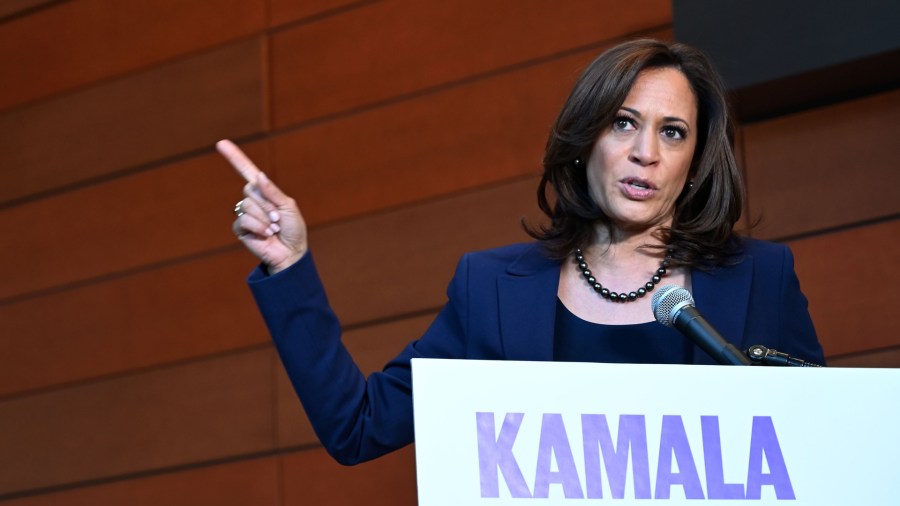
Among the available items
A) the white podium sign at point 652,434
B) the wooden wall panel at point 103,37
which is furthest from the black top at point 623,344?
the wooden wall panel at point 103,37

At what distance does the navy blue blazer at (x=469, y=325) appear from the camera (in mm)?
1612

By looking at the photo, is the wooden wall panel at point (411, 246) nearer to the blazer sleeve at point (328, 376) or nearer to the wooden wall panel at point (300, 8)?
the wooden wall panel at point (300, 8)

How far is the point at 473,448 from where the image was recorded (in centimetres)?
123

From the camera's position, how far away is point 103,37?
445 cm

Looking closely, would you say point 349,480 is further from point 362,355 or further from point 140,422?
point 140,422

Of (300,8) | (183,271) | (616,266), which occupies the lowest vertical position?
(616,266)

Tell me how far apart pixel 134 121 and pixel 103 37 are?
0.37 meters

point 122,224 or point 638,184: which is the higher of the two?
point 122,224

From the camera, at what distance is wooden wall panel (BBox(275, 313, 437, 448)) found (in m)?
3.63

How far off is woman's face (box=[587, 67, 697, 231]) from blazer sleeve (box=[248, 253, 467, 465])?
412 mm

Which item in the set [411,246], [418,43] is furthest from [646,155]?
[418,43]

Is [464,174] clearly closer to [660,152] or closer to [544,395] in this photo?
[660,152]

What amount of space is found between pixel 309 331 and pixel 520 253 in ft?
1.55

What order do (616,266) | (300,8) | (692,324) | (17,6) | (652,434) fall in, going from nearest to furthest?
(652,434) → (692,324) → (616,266) → (300,8) → (17,6)
